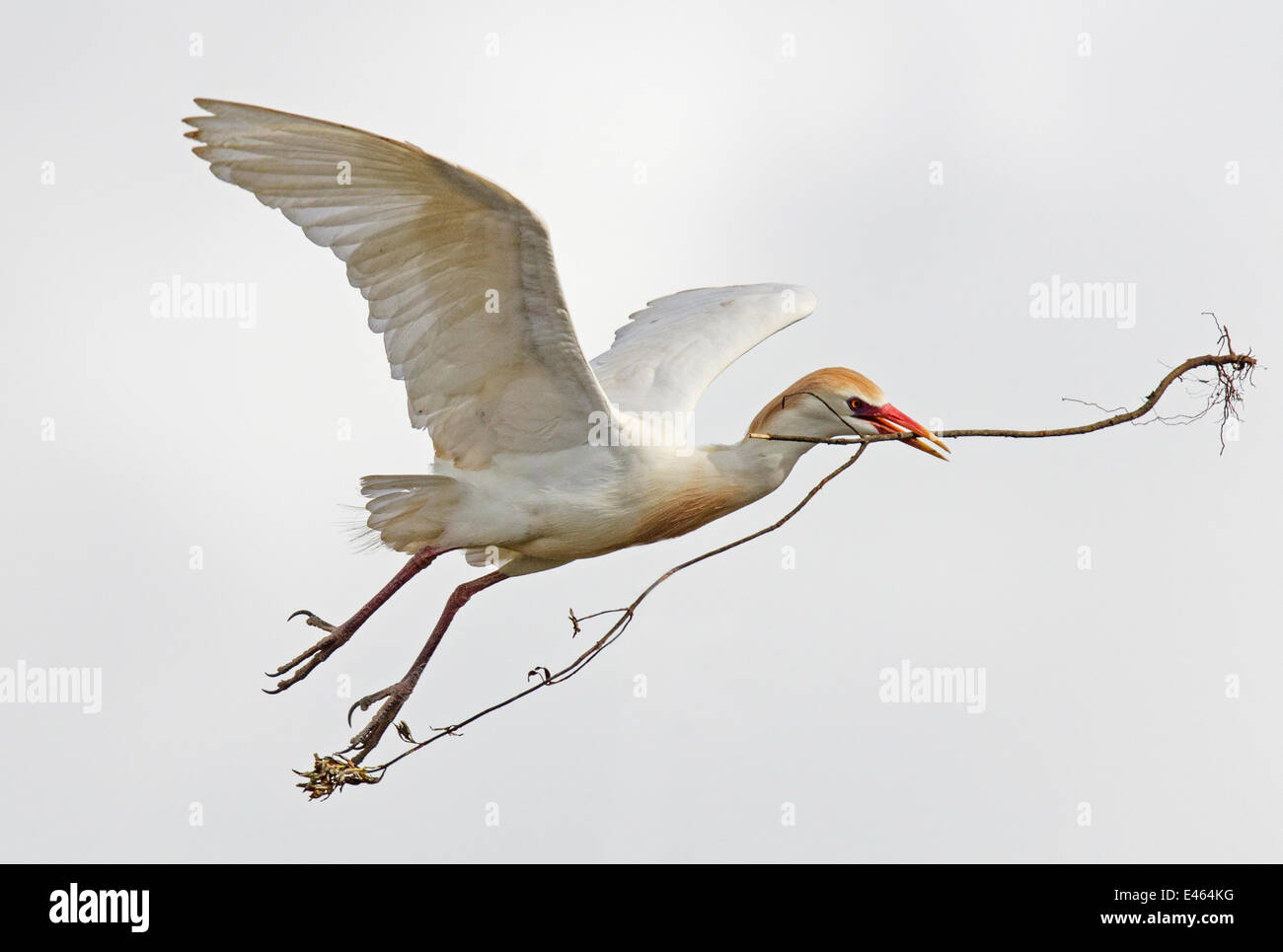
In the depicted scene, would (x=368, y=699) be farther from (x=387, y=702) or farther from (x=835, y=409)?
(x=835, y=409)

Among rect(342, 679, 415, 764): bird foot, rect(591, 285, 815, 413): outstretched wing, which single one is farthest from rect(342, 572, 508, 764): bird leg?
rect(591, 285, 815, 413): outstretched wing

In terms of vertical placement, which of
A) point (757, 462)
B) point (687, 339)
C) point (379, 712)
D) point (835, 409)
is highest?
point (687, 339)

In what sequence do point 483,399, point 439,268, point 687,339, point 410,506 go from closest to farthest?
point 439,268 < point 483,399 < point 410,506 < point 687,339

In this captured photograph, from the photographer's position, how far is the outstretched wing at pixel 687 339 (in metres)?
8.96

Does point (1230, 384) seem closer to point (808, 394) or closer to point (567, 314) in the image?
point (808, 394)

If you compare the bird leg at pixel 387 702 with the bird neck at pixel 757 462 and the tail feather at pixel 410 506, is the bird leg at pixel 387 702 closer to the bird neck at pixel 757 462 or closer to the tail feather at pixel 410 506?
the tail feather at pixel 410 506

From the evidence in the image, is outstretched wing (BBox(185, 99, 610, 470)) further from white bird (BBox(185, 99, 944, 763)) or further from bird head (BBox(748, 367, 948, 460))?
bird head (BBox(748, 367, 948, 460))

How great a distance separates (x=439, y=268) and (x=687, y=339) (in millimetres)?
2539

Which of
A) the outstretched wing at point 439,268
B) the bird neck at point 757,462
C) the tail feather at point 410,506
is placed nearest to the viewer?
the outstretched wing at point 439,268

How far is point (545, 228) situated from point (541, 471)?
1.30 m

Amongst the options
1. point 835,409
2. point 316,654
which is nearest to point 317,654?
point 316,654

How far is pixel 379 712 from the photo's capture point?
7.87 m

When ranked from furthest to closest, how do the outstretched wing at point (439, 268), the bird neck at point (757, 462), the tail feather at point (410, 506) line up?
the bird neck at point (757, 462) < the tail feather at point (410, 506) < the outstretched wing at point (439, 268)

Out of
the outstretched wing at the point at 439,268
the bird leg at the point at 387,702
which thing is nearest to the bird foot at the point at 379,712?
the bird leg at the point at 387,702
